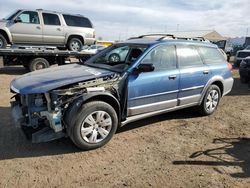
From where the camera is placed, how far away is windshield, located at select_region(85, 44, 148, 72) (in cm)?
513

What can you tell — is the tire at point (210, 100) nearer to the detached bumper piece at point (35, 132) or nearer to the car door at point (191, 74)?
the car door at point (191, 74)

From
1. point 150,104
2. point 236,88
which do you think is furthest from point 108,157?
point 236,88

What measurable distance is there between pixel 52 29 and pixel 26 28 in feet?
3.57

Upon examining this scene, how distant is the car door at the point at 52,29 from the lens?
11.4m

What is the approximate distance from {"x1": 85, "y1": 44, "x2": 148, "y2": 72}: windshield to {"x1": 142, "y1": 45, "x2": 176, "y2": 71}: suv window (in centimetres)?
19

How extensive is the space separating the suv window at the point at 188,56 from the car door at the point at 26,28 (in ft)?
25.1

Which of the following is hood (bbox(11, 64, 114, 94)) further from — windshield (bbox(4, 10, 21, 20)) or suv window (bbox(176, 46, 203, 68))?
windshield (bbox(4, 10, 21, 20))

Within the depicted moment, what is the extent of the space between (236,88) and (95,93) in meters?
7.42

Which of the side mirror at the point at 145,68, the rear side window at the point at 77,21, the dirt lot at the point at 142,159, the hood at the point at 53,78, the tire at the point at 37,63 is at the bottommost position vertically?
the dirt lot at the point at 142,159

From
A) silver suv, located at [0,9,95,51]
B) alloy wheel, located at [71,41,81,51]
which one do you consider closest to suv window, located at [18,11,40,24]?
silver suv, located at [0,9,95,51]

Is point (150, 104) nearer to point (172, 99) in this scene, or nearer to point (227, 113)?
point (172, 99)

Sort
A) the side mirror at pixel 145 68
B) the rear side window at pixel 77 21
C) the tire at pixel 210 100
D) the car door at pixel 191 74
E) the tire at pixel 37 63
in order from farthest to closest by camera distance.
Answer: the rear side window at pixel 77 21, the tire at pixel 37 63, the tire at pixel 210 100, the car door at pixel 191 74, the side mirror at pixel 145 68

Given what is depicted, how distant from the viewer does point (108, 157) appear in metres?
4.07

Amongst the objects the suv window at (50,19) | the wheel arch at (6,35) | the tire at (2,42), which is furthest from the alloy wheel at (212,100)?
the tire at (2,42)
